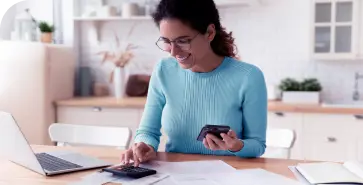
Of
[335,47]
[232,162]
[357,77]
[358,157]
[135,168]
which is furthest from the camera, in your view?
[357,77]

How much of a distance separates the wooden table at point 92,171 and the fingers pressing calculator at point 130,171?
98 mm

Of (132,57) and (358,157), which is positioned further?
(132,57)

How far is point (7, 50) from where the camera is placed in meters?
3.58

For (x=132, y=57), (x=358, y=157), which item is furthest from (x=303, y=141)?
(x=132, y=57)

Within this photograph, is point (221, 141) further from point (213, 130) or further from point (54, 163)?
point (54, 163)

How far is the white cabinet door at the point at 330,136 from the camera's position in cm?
316

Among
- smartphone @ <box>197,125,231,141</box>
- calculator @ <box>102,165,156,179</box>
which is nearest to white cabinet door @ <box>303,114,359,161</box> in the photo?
smartphone @ <box>197,125,231,141</box>

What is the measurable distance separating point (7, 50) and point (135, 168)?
8.10ft

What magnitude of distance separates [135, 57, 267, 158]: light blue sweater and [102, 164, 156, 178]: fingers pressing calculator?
31 centimetres

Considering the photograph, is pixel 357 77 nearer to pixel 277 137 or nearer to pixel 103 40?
→ pixel 277 137

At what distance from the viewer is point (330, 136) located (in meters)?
3.20

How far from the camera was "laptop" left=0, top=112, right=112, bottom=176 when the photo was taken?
4.80 ft

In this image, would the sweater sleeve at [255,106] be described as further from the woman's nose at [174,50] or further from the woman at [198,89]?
the woman's nose at [174,50]

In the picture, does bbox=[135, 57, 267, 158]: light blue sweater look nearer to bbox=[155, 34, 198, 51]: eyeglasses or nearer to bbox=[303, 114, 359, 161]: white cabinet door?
bbox=[155, 34, 198, 51]: eyeglasses
